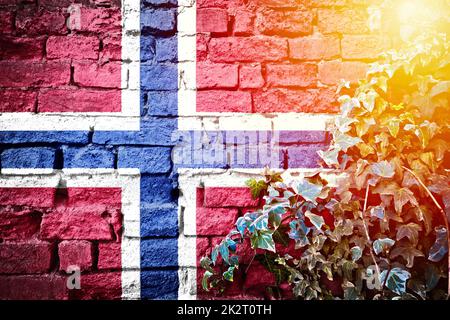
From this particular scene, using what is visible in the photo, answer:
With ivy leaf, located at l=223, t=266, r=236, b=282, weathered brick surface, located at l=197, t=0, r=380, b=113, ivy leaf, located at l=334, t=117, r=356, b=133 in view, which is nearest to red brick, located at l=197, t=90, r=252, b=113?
weathered brick surface, located at l=197, t=0, r=380, b=113

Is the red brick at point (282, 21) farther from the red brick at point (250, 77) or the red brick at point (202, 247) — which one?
the red brick at point (202, 247)

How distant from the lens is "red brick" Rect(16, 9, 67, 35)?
1146 mm

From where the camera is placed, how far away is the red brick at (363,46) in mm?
1174

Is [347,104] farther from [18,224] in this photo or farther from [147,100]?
[18,224]

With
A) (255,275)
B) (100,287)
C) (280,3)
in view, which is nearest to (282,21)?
(280,3)

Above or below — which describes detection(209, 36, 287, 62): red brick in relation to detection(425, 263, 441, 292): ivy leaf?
above

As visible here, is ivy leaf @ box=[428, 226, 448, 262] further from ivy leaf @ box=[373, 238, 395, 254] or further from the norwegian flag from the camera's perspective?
the norwegian flag

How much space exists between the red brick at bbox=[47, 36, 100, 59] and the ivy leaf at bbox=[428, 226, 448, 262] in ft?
4.14

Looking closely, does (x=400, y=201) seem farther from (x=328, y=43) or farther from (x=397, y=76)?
(x=328, y=43)

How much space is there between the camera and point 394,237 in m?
1.10

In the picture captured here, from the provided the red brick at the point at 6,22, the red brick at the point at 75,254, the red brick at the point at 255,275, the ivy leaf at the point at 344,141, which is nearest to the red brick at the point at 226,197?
the red brick at the point at 255,275

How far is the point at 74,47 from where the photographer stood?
1.15 m

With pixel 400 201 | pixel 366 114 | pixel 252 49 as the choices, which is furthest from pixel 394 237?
pixel 252 49

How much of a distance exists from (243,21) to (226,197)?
62cm
